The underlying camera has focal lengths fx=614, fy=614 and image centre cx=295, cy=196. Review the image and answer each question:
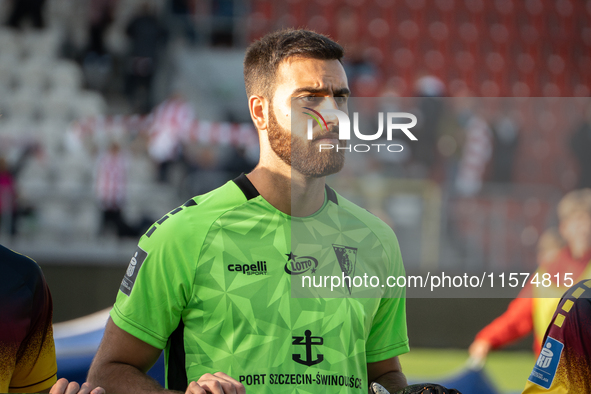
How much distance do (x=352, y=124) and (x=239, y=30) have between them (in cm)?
Answer: 536

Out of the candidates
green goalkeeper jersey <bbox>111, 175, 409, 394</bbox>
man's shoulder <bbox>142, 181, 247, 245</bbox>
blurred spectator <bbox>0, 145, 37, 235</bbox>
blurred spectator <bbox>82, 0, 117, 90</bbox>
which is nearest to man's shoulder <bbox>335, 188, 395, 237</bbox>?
green goalkeeper jersey <bbox>111, 175, 409, 394</bbox>

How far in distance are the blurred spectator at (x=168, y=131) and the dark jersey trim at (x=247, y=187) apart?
4.02 meters

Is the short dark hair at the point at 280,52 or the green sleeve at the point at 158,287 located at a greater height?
the short dark hair at the point at 280,52

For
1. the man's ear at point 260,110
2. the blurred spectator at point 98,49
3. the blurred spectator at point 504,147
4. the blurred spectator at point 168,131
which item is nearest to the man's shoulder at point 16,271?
Answer: the man's ear at point 260,110

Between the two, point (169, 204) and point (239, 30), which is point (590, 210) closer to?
point (169, 204)

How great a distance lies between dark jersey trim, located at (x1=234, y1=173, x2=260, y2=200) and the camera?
1.97m

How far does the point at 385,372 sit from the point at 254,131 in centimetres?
429

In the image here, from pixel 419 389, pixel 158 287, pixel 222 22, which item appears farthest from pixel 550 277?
pixel 222 22

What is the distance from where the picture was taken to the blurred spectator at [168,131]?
5.97 metres

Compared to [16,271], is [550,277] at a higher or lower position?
lower

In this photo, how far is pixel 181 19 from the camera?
23.2 ft

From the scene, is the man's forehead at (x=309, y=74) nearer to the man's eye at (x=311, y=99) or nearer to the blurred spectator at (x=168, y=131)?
the man's eye at (x=311, y=99)

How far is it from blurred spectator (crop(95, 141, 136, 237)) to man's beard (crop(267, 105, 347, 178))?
3.82 metres

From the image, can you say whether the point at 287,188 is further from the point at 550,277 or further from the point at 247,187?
the point at 550,277
